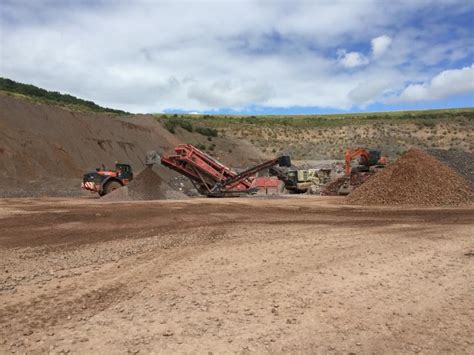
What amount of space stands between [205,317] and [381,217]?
9891mm

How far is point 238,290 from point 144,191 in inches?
641

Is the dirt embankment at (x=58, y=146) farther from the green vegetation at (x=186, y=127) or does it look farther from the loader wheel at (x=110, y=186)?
the green vegetation at (x=186, y=127)

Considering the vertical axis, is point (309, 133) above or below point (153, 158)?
above

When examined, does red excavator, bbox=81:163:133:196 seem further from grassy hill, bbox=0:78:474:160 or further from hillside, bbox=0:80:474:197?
grassy hill, bbox=0:78:474:160

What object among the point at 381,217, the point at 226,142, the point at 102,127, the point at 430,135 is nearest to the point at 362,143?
the point at 430,135

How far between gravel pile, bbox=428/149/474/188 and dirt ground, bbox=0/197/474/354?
882 centimetres

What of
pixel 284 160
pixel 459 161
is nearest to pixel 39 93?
pixel 284 160

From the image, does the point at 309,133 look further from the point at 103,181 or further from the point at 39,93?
the point at 103,181

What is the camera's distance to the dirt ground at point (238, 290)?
4762mm

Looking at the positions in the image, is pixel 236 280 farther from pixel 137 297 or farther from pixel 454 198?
pixel 454 198

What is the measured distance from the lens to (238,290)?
6.32 m

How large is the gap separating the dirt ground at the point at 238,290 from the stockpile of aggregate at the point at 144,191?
9907mm

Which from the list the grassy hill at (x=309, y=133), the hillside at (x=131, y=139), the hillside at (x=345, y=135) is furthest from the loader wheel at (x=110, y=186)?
the hillside at (x=345, y=135)

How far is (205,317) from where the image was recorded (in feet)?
17.6
